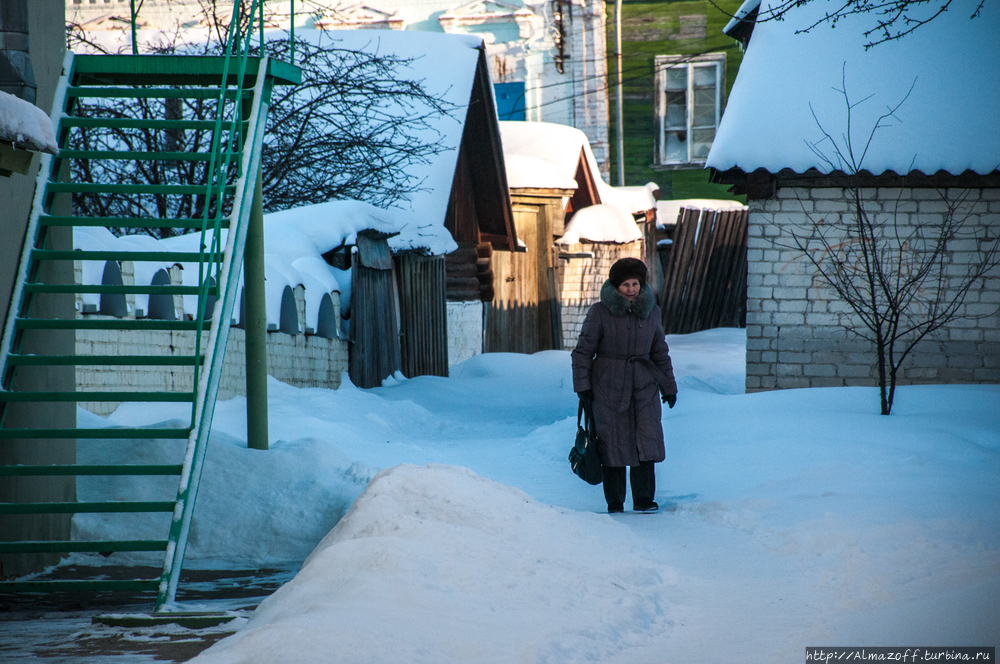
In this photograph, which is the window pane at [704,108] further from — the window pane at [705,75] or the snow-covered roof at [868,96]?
the snow-covered roof at [868,96]

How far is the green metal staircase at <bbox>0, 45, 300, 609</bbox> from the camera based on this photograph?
399cm

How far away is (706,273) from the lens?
20.2 metres

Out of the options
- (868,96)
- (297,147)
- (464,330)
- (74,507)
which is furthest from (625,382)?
(464,330)

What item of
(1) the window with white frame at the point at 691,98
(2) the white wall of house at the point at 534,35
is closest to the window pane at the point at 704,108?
(1) the window with white frame at the point at 691,98

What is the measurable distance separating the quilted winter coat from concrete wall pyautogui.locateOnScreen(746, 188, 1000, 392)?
4228 mm

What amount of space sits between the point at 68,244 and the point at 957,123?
8124mm

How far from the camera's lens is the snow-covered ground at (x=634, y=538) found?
3.14 m

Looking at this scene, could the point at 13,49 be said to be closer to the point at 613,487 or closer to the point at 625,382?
the point at 625,382

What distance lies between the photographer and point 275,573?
15.7 feet

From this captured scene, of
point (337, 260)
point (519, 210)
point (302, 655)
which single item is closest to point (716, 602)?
point (302, 655)

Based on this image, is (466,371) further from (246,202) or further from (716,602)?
(716,602)

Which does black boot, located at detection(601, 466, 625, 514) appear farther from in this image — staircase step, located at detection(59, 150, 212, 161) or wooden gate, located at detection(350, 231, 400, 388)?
wooden gate, located at detection(350, 231, 400, 388)

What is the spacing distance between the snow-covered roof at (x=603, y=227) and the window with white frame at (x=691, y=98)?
13.1 ft

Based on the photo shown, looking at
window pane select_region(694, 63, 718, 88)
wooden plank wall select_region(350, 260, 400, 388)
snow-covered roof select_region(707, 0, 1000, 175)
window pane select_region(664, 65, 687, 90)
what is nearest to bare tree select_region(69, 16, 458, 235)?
A: wooden plank wall select_region(350, 260, 400, 388)
